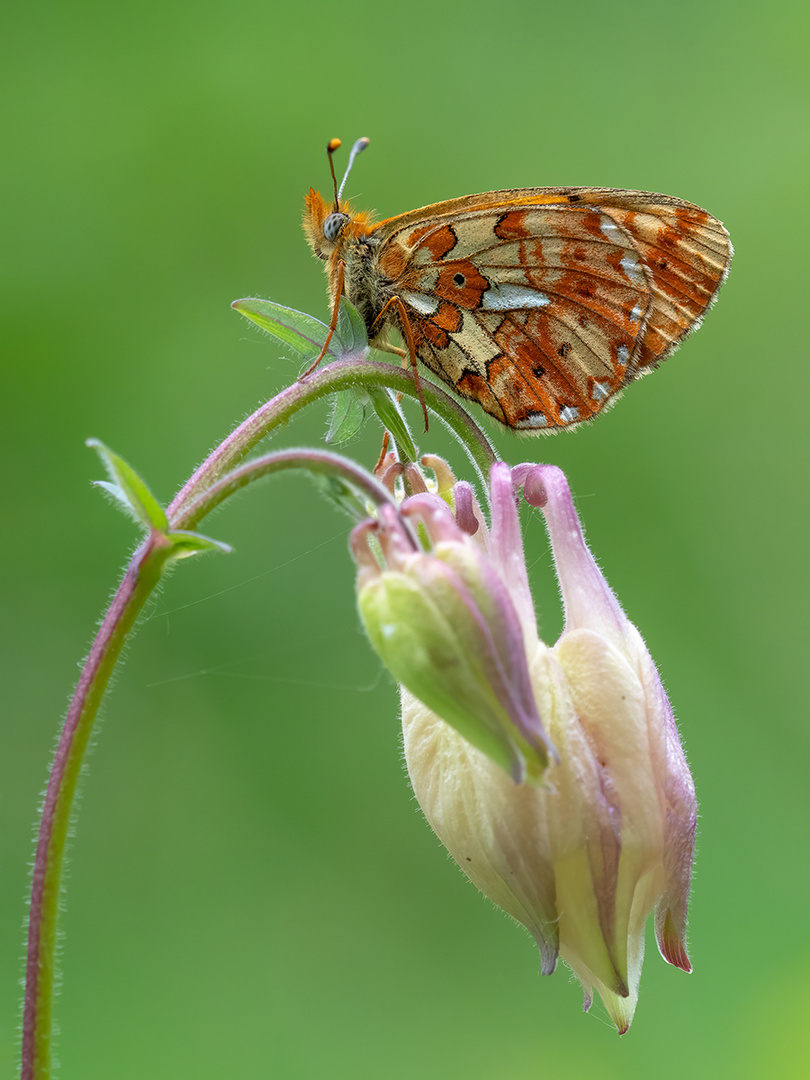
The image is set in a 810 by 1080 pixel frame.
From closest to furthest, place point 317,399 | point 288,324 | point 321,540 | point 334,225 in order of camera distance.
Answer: point 317,399, point 288,324, point 334,225, point 321,540

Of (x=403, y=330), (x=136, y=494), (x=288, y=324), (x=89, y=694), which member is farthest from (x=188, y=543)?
(x=403, y=330)

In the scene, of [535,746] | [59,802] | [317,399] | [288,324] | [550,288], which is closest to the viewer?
[535,746]

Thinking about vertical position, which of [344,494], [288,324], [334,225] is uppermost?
[334,225]

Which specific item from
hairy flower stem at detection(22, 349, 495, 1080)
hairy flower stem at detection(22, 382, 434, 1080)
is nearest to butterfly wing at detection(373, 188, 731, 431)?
hairy flower stem at detection(22, 349, 495, 1080)

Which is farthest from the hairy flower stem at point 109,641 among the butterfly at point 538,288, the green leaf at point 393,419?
the butterfly at point 538,288

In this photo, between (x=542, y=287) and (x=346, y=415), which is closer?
(x=346, y=415)

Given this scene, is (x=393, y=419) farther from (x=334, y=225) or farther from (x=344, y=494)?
(x=334, y=225)

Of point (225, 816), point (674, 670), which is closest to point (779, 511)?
point (674, 670)

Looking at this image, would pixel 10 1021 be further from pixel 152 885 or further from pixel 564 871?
pixel 564 871
